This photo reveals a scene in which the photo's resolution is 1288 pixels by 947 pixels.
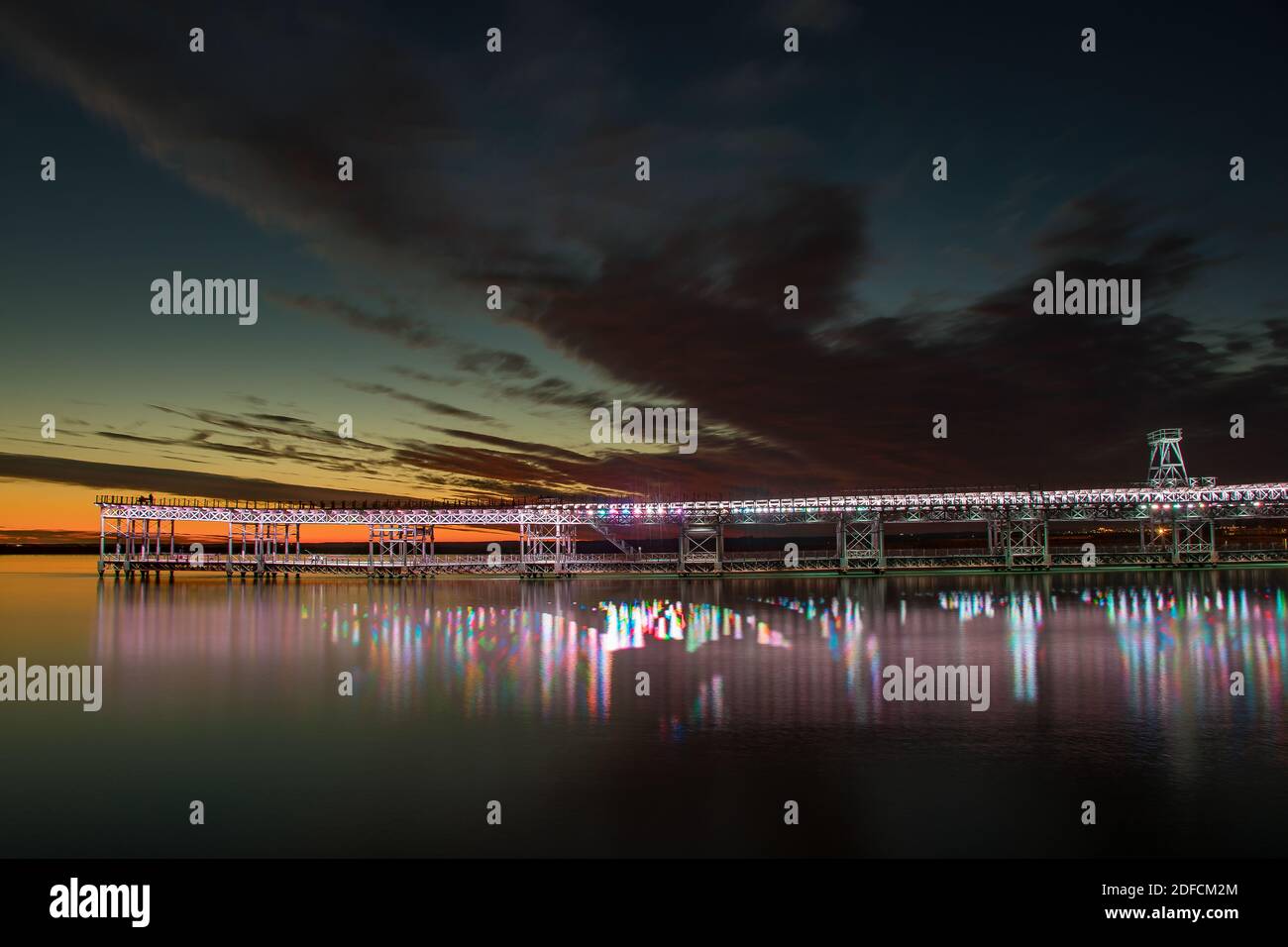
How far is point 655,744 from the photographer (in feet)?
53.4

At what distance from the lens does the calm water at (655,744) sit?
11.9 m

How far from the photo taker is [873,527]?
76062 mm
